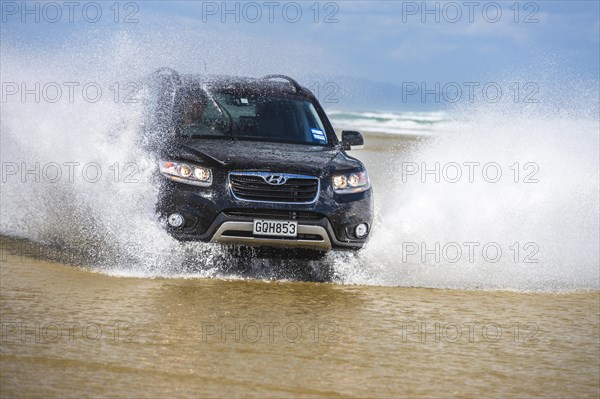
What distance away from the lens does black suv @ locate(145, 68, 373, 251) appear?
28.7 feet

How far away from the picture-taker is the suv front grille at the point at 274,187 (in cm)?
884

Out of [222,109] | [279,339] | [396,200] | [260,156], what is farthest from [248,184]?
[396,200]

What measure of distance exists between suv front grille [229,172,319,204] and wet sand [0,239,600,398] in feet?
2.47

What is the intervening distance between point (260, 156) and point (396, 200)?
4.42m

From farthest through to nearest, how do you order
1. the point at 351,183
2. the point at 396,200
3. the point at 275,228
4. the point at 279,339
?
the point at 396,200
the point at 351,183
the point at 275,228
the point at 279,339

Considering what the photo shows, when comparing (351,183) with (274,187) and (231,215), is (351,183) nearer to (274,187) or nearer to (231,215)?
(274,187)

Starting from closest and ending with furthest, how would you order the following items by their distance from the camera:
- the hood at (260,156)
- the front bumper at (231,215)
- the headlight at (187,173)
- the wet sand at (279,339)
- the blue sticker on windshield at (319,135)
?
the wet sand at (279,339) → the front bumper at (231,215) → the headlight at (187,173) → the hood at (260,156) → the blue sticker on windshield at (319,135)

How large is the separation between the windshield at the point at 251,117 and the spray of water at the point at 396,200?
0.54 metres

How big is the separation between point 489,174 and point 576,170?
45.8 inches

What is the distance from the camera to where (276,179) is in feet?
29.3

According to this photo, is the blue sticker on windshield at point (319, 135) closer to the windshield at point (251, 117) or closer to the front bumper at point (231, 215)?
the windshield at point (251, 117)

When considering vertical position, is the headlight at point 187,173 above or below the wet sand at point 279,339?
above

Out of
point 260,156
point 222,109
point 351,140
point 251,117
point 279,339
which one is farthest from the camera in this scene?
point 351,140

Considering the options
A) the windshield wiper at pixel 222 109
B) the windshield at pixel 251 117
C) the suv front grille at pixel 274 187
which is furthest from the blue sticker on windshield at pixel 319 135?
the suv front grille at pixel 274 187
